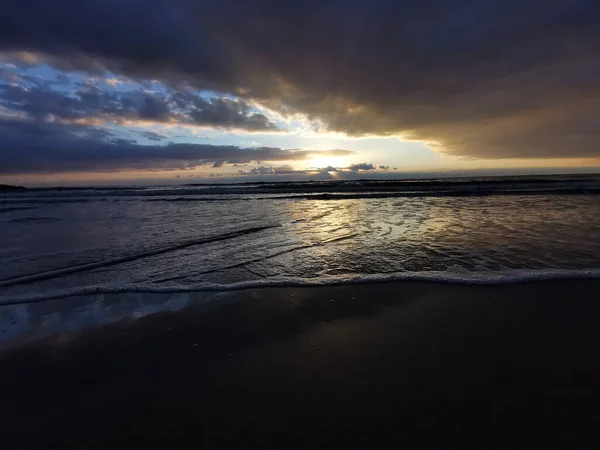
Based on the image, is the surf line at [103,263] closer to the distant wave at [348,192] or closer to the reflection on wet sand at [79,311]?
the reflection on wet sand at [79,311]

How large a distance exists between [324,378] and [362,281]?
106 inches

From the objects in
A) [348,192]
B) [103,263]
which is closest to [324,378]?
[103,263]

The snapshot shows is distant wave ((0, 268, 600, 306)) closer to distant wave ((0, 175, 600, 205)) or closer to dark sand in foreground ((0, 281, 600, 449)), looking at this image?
dark sand in foreground ((0, 281, 600, 449))

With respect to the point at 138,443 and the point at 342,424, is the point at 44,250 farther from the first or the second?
the point at 342,424

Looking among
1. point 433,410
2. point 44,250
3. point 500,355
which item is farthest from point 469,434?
point 44,250

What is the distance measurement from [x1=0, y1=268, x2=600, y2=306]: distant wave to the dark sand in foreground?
702mm

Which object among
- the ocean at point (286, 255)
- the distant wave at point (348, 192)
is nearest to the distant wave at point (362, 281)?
the ocean at point (286, 255)

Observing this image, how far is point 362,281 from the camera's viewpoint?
554 cm

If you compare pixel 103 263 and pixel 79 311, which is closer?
pixel 79 311

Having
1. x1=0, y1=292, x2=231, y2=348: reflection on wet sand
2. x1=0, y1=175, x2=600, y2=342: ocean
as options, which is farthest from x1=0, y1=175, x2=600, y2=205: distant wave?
x1=0, y1=292, x2=231, y2=348: reflection on wet sand

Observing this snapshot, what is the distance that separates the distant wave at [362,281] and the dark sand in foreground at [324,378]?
702 mm

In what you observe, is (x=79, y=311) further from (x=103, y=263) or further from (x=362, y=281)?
(x=362, y=281)

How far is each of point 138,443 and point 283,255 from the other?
530 centimetres

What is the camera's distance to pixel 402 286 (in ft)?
17.4
